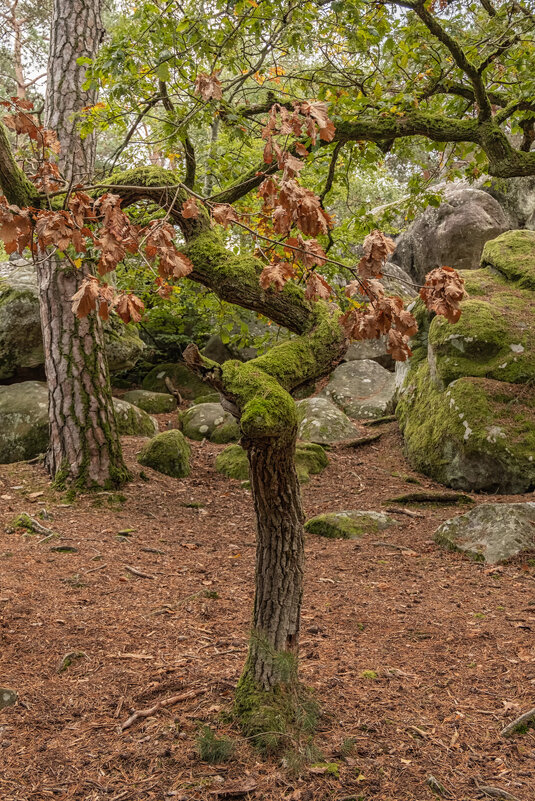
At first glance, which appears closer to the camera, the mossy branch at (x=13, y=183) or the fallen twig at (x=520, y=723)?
the fallen twig at (x=520, y=723)

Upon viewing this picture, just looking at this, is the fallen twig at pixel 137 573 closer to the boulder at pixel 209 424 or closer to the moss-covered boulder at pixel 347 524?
the moss-covered boulder at pixel 347 524

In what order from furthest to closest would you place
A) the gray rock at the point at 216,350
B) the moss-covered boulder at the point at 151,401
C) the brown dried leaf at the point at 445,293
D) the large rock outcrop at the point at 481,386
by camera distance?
1. the gray rock at the point at 216,350
2. the moss-covered boulder at the point at 151,401
3. the large rock outcrop at the point at 481,386
4. the brown dried leaf at the point at 445,293

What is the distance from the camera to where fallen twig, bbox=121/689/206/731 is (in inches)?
124

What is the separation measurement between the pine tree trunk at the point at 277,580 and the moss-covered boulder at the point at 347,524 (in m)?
3.64

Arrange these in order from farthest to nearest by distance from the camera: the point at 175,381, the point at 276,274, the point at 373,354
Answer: the point at 175,381 < the point at 373,354 < the point at 276,274

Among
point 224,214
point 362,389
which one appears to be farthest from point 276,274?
point 362,389

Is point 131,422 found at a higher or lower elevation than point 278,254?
lower

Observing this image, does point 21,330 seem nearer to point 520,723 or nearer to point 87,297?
point 87,297

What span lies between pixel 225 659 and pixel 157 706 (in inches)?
27.1

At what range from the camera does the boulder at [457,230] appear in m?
15.6

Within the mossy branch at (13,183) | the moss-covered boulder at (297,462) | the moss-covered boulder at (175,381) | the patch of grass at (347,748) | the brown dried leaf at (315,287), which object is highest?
the mossy branch at (13,183)

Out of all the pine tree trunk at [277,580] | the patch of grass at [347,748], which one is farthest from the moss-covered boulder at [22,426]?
the patch of grass at [347,748]

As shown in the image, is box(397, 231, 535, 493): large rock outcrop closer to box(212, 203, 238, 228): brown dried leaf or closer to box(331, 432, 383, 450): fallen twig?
box(331, 432, 383, 450): fallen twig

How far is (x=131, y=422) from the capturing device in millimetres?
10312
